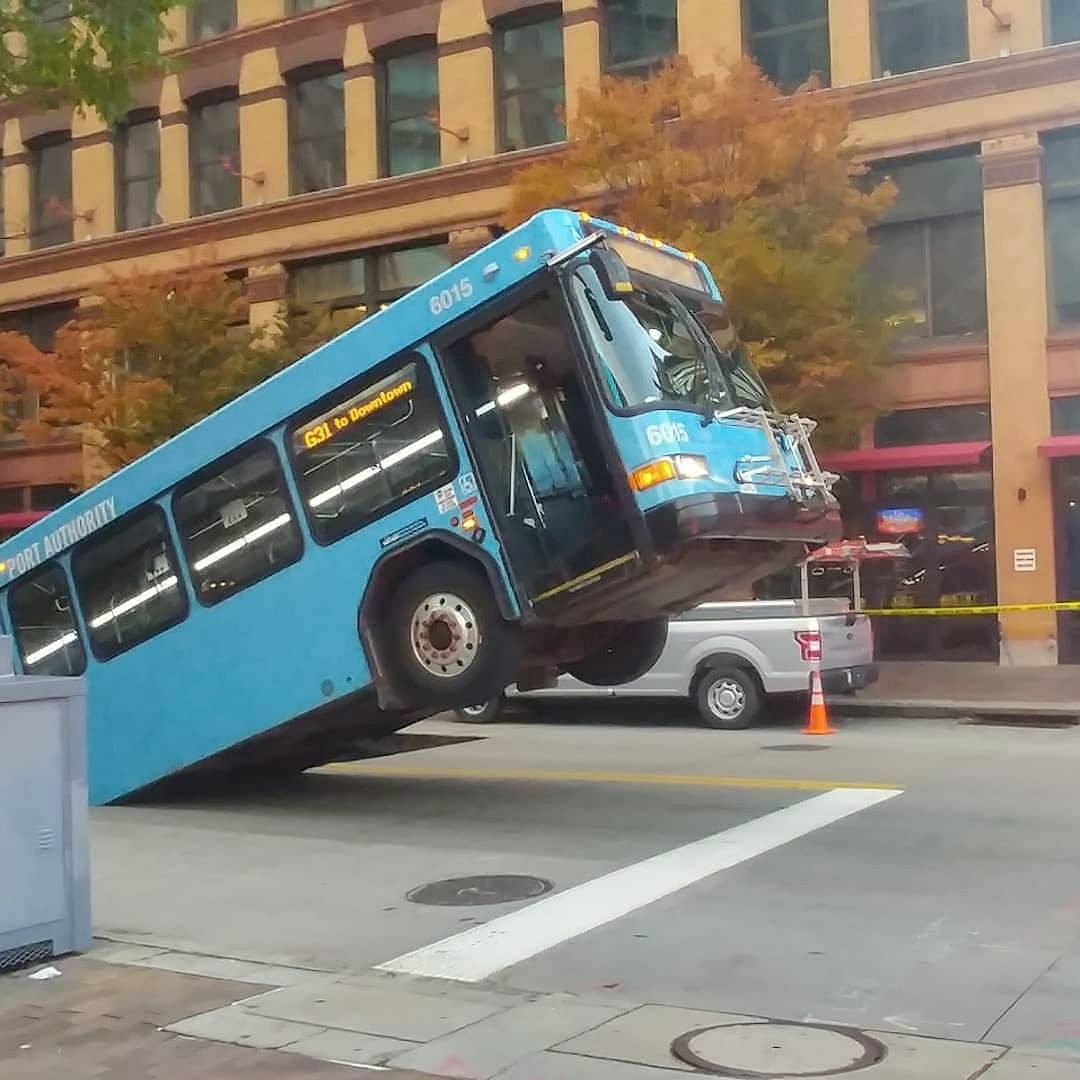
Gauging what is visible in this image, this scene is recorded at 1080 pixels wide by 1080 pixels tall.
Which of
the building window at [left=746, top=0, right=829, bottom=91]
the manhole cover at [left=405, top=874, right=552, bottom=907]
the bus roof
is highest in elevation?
the building window at [left=746, top=0, right=829, bottom=91]

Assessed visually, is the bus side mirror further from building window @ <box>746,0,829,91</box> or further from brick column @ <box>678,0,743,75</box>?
brick column @ <box>678,0,743,75</box>

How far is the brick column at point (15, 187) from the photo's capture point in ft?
106

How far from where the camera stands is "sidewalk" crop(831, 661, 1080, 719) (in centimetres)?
Answer: 1778

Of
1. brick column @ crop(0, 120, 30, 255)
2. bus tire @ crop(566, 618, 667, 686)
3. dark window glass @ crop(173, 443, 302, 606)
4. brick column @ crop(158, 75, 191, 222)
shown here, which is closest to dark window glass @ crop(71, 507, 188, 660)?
dark window glass @ crop(173, 443, 302, 606)

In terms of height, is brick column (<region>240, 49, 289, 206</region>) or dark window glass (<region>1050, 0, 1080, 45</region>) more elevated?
brick column (<region>240, 49, 289, 206</region>)

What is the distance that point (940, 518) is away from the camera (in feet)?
73.0

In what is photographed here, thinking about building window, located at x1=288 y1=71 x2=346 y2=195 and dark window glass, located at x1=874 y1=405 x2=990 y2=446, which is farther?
building window, located at x1=288 y1=71 x2=346 y2=195

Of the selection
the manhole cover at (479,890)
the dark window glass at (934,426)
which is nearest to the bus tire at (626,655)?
the manhole cover at (479,890)

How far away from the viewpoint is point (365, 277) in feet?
90.8

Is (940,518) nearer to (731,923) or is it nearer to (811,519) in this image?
(811,519)

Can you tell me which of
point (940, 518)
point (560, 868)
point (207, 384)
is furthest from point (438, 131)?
point (560, 868)

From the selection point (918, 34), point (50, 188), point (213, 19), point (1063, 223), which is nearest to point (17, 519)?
point (50, 188)

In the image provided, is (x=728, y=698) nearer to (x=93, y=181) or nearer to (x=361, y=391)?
(x=361, y=391)

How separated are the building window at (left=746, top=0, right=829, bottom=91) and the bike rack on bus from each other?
1435cm
